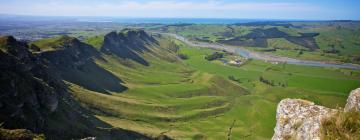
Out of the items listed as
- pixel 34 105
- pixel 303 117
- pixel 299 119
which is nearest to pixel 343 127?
pixel 303 117

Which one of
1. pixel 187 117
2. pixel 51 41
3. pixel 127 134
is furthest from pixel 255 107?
pixel 51 41

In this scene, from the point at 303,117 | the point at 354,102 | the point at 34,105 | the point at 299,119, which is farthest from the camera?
the point at 34,105

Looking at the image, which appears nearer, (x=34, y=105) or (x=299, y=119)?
(x=299, y=119)

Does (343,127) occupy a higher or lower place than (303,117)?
higher

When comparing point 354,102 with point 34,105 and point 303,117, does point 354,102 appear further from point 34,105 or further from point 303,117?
point 34,105

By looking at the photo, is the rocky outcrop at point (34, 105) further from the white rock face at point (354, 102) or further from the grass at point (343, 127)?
the white rock face at point (354, 102)

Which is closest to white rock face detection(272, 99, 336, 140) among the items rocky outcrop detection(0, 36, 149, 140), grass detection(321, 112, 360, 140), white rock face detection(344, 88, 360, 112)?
grass detection(321, 112, 360, 140)

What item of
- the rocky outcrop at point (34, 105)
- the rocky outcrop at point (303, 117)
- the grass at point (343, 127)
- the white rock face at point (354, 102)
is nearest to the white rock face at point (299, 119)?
the rocky outcrop at point (303, 117)

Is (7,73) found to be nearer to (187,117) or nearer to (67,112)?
(67,112)
